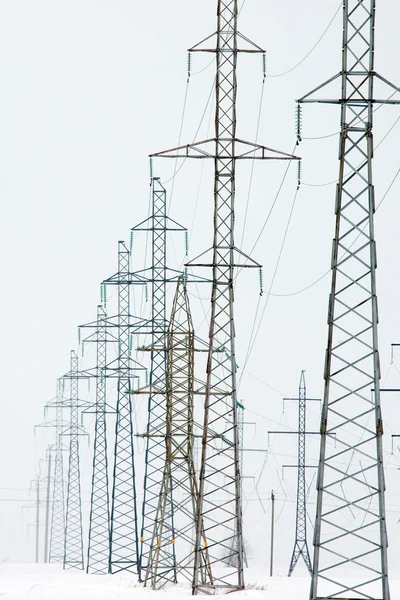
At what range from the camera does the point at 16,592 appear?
39438 mm

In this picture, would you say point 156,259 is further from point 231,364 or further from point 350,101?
point 350,101

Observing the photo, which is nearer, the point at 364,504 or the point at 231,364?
the point at 231,364

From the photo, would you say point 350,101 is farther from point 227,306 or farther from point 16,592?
point 16,592

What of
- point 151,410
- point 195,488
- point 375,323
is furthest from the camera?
point 151,410

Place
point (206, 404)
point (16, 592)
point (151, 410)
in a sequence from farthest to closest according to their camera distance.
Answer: point (151, 410) → point (16, 592) → point (206, 404)

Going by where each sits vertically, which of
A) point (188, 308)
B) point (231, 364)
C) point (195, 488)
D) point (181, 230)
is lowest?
point (195, 488)

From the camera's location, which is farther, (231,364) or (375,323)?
(231,364)

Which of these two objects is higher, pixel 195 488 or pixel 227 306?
pixel 227 306

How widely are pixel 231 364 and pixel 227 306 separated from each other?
1.57 metres

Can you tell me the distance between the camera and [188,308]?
1882 inches

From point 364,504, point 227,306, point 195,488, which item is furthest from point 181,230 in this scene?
point 364,504

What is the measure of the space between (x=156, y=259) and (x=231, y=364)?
17.8 metres

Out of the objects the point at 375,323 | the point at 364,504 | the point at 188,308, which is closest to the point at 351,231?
the point at 375,323

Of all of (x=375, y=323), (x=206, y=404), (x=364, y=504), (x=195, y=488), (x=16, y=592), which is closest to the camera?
(x=375, y=323)
